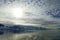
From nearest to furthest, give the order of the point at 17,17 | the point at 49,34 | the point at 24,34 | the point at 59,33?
the point at 17,17, the point at 59,33, the point at 24,34, the point at 49,34

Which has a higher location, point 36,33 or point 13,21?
point 13,21

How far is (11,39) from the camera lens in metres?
17.5

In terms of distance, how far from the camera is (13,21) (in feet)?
53.3

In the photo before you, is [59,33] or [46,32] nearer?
[59,33]

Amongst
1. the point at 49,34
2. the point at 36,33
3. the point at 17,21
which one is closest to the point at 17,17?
the point at 17,21

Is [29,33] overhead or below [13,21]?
below

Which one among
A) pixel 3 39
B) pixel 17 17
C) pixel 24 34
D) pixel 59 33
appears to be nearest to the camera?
pixel 17 17

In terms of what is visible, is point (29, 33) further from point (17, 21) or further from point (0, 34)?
point (17, 21)

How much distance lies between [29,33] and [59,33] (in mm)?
3718

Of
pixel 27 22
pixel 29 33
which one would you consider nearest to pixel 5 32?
pixel 29 33

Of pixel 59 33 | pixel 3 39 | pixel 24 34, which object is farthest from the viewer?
pixel 24 34

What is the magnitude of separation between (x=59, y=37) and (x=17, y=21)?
5.83 metres

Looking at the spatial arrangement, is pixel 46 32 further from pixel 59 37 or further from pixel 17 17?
pixel 17 17

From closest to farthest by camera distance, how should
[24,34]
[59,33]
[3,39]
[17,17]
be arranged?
[17,17], [3,39], [59,33], [24,34]
